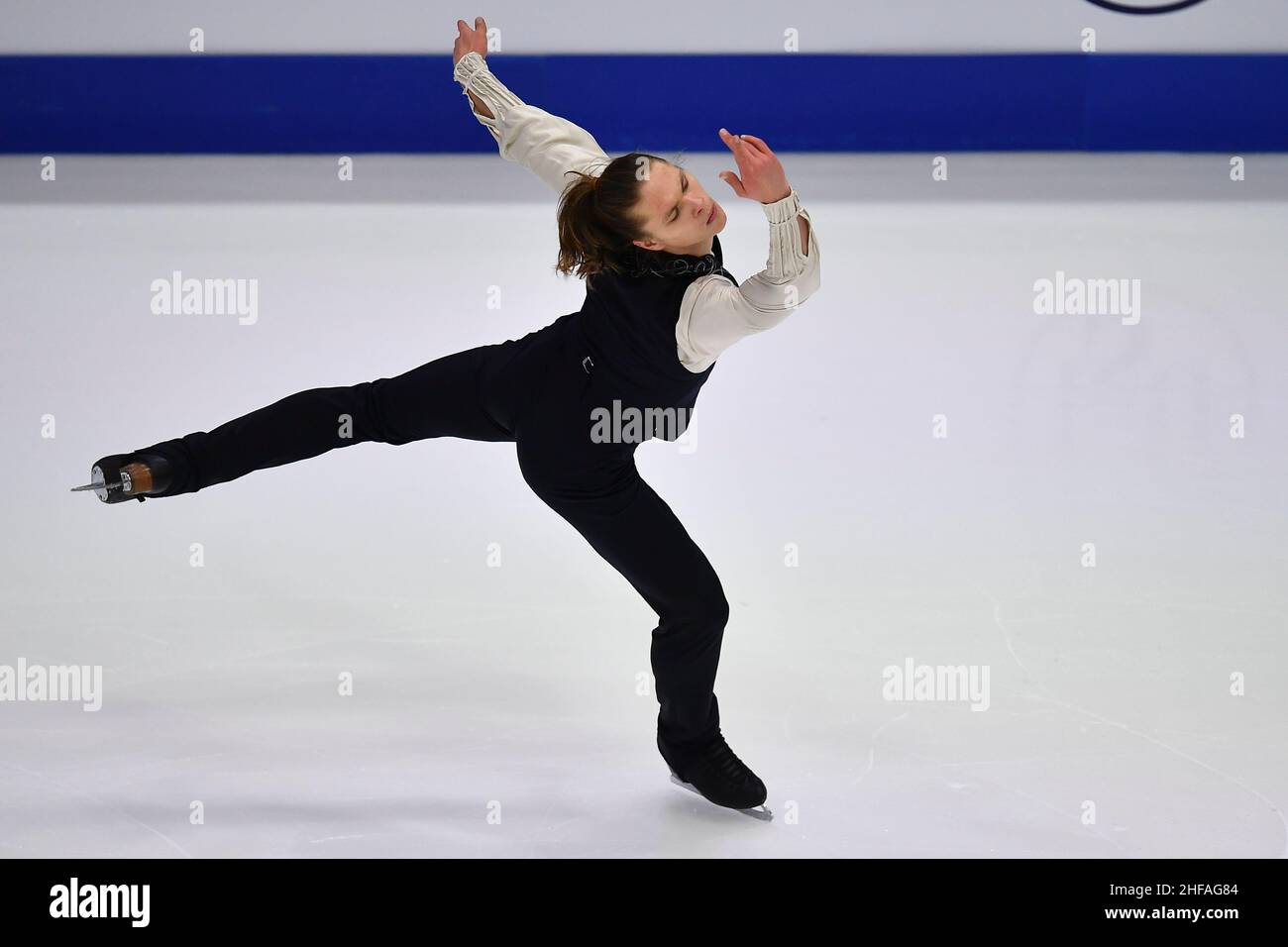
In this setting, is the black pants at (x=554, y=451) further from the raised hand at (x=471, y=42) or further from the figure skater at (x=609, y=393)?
the raised hand at (x=471, y=42)

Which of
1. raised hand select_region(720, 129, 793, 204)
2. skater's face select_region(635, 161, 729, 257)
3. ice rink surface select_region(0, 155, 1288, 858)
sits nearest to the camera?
raised hand select_region(720, 129, 793, 204)

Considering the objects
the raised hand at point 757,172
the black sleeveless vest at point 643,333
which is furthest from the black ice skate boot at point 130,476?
the raised hand at point 757,172

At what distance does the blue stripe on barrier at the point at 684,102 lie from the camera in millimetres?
6836

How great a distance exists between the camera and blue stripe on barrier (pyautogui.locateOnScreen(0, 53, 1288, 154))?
6836mm

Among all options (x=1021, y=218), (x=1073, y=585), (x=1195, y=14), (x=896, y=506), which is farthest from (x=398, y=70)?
(x=1073, y=585)

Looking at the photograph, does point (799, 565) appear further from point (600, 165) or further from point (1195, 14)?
point (1195, 14)

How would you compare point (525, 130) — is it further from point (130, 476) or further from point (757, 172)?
point (130, 476)

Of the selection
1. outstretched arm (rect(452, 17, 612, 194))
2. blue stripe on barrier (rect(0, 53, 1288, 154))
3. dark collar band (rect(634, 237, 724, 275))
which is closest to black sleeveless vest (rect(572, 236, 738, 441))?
dark collar band (rect(634, 237, 724, 275))

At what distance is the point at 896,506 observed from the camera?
11.9 ft

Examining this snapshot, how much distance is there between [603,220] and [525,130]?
390 millimetres

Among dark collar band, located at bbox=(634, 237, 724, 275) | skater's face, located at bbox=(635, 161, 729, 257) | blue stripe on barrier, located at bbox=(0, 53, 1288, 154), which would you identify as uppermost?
blue stripe on barrier, located at bbox=(0, 53, 1288, 154)

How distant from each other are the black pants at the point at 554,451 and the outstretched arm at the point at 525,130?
25 cm

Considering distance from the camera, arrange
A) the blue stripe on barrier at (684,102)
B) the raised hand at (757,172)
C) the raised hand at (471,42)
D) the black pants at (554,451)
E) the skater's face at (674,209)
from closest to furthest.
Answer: the raised hand at (757,172) → the skater's face at (674,209) → the black pants at (554,451) → the raised hand at (471,42) → the blue stripe on barrier at (684,102)

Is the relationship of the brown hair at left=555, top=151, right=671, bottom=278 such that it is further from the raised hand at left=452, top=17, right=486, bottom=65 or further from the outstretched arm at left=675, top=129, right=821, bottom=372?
the raised hand at left=452, top=17, right=486, bottom=65
